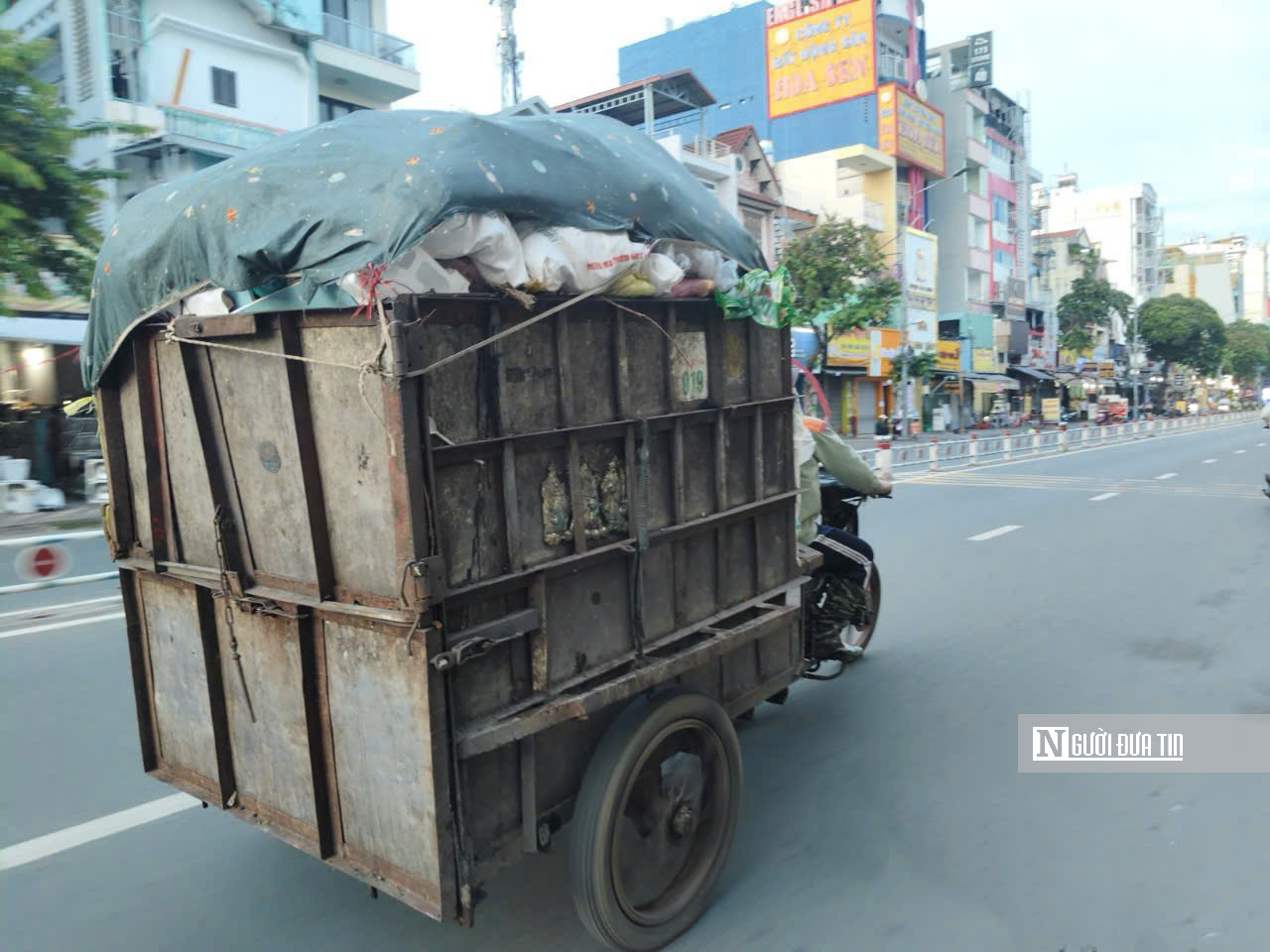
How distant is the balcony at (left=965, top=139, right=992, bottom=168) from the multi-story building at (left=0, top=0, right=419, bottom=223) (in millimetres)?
32285

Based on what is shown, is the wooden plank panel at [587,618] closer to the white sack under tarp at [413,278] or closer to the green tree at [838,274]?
the white sack under tarp at [413,278]

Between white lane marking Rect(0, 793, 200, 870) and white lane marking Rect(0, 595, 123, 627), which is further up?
white lane marking Rect(0, 595, 123, 627)

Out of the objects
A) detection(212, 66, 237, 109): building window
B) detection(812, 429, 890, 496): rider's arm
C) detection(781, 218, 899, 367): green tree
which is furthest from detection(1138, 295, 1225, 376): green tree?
detection(812, 429, 890, 496): rider's arm

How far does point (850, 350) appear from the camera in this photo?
115 feet

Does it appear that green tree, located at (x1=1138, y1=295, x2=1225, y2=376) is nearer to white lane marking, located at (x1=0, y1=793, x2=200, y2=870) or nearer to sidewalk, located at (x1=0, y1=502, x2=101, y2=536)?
sidewalk, located at (x1=0, y1=502, x2=101, y2=536)

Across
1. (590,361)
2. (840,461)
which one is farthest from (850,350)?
(590,361)

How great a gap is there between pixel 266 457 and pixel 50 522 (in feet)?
40.2

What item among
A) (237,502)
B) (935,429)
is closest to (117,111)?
(237,502)

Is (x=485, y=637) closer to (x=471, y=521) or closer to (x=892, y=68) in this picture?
(x=471, y=521)

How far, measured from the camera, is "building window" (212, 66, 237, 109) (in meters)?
20.7

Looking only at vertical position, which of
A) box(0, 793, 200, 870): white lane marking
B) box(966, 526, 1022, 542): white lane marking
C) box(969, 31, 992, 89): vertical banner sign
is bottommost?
box(966, 526, 1022, 542): white lane marking

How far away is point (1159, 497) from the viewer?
14.2 m

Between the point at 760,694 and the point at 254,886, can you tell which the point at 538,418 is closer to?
the point at 760,694

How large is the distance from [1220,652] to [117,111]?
20539 millimetres
